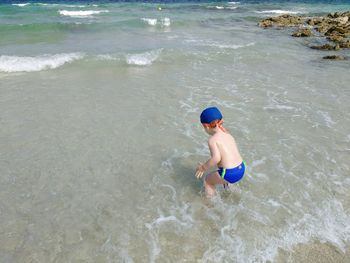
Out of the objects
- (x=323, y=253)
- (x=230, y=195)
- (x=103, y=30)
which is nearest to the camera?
(x=323, y=253)

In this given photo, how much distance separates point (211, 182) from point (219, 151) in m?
0.59

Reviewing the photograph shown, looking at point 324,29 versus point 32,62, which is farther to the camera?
point 324,29

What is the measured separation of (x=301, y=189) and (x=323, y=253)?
132cm

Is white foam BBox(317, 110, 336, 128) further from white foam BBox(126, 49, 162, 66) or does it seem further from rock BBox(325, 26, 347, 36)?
rock BBox(325, 26, 347, 36)

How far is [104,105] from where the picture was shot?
27.7ft

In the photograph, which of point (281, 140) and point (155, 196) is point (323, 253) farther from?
point (281, 140)

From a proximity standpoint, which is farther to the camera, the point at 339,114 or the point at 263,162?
the point at 339,114

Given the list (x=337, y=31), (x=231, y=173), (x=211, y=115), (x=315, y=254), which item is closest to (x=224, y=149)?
(x=231, y=173)

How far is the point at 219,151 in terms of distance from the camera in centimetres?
437

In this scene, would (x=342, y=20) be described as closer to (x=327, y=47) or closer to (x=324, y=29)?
(x=324, y=29)

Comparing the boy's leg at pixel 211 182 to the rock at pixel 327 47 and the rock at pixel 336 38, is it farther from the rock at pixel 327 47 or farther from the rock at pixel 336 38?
the rock at pixel 336 38

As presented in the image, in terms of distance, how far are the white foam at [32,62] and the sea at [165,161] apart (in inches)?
2.8

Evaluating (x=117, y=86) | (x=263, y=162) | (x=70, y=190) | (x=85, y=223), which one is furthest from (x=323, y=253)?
(x=117, y=86)

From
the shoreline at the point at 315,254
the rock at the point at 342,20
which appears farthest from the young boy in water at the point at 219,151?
the rock at the point at 342,20
